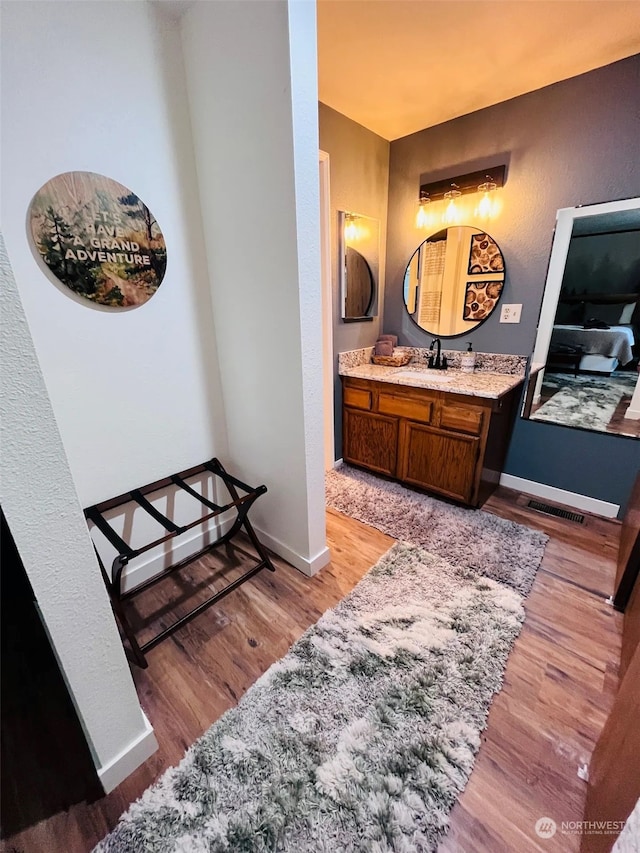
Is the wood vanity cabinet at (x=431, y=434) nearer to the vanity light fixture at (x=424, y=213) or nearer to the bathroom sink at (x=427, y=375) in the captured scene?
the bathroom sink at (x=427, y=375)

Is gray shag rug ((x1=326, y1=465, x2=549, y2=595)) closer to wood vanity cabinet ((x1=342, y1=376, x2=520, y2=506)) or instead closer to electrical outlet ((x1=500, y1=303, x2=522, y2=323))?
wood vanity cabinet ((x1=342, y1=376, x2=520, y2=506))

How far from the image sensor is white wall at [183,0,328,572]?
47.1 inches

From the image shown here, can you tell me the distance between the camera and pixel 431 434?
2309 mm

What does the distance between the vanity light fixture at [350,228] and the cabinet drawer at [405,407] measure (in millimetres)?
1146

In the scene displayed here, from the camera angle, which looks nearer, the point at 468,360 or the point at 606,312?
the point at 606,312

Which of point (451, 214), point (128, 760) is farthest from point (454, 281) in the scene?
point (128, 760)

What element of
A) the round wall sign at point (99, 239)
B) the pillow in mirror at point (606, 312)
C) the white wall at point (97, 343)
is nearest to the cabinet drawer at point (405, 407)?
the pillow in mirror at point (606, 312)

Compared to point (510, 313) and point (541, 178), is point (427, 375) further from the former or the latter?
point (541, 178)

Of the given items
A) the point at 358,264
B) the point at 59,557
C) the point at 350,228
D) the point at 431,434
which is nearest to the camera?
the point at 59,557

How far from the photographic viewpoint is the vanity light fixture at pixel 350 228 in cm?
240

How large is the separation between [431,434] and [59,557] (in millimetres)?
2056

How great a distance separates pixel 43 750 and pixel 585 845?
Answer: 1.51 m

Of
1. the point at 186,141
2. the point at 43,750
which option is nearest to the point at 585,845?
the point at 43,750

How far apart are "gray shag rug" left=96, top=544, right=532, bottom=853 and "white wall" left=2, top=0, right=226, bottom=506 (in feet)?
3.60
